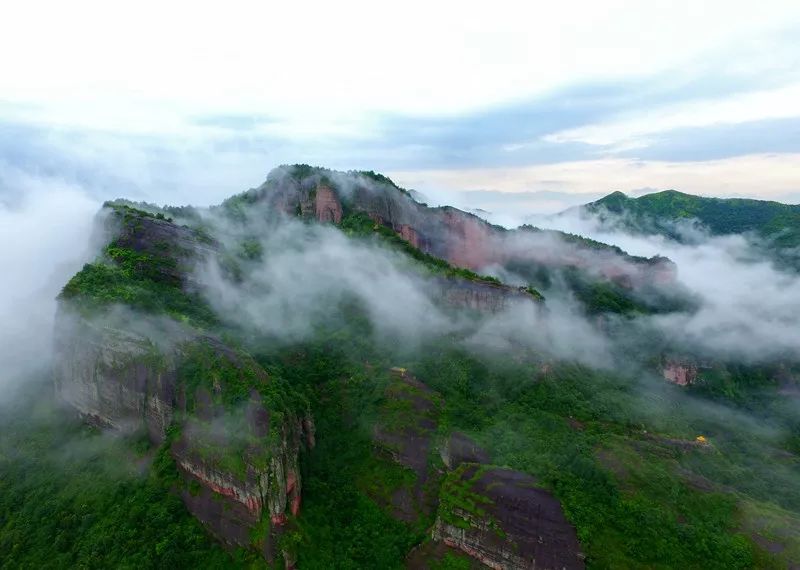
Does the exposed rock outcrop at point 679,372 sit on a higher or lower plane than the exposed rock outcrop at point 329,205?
lower

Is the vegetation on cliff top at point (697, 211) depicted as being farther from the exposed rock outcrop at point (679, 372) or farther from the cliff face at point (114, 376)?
the cliff face at point (114, 376)

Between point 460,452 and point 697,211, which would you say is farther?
point 697,211

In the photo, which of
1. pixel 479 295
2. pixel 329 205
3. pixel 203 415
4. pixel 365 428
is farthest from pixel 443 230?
pixel 203 415

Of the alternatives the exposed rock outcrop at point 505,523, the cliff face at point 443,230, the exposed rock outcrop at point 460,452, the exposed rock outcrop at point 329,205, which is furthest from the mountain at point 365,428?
the cliff face at point 443,230

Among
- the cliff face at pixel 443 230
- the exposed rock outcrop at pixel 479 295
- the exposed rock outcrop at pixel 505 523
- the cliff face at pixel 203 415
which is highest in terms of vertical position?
the cliff face at pixel 443 230

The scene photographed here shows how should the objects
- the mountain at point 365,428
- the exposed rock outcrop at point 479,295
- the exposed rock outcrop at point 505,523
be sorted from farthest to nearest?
the exposed rock outcrop at point 479,295 → the mountain at point 365,428 → the exposed rock outcrop at point 505,523

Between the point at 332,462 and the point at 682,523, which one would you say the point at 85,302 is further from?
the point at 682,523

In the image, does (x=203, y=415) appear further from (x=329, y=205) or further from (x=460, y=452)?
(x=329, y=205)
